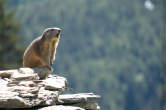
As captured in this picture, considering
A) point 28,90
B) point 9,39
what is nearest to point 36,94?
point 28,90

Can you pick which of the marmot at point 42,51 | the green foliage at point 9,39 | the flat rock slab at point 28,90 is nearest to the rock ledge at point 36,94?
the flat rock slab at point 28,90

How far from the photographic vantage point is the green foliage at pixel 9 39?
52.4 m

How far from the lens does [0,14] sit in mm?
56625

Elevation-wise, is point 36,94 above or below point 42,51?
below

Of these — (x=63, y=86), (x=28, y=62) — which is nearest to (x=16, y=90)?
(x=63, y=86)

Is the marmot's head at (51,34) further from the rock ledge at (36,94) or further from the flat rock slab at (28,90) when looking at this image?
the flat rock slab at (28,90)

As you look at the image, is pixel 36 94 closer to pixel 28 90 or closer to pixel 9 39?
pixel 28 90

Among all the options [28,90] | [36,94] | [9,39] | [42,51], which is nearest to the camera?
[36,94]

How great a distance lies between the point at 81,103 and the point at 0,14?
1697 inches

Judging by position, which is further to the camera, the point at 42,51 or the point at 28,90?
the point at 42,51

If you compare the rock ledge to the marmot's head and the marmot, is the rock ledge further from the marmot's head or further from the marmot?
the marmot's head

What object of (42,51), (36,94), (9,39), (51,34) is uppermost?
(51,34)

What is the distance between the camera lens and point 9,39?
54.1m

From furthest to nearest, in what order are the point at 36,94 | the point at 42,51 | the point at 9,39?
the point at 9,39 < the point at 42,51 < the point at 36,94
